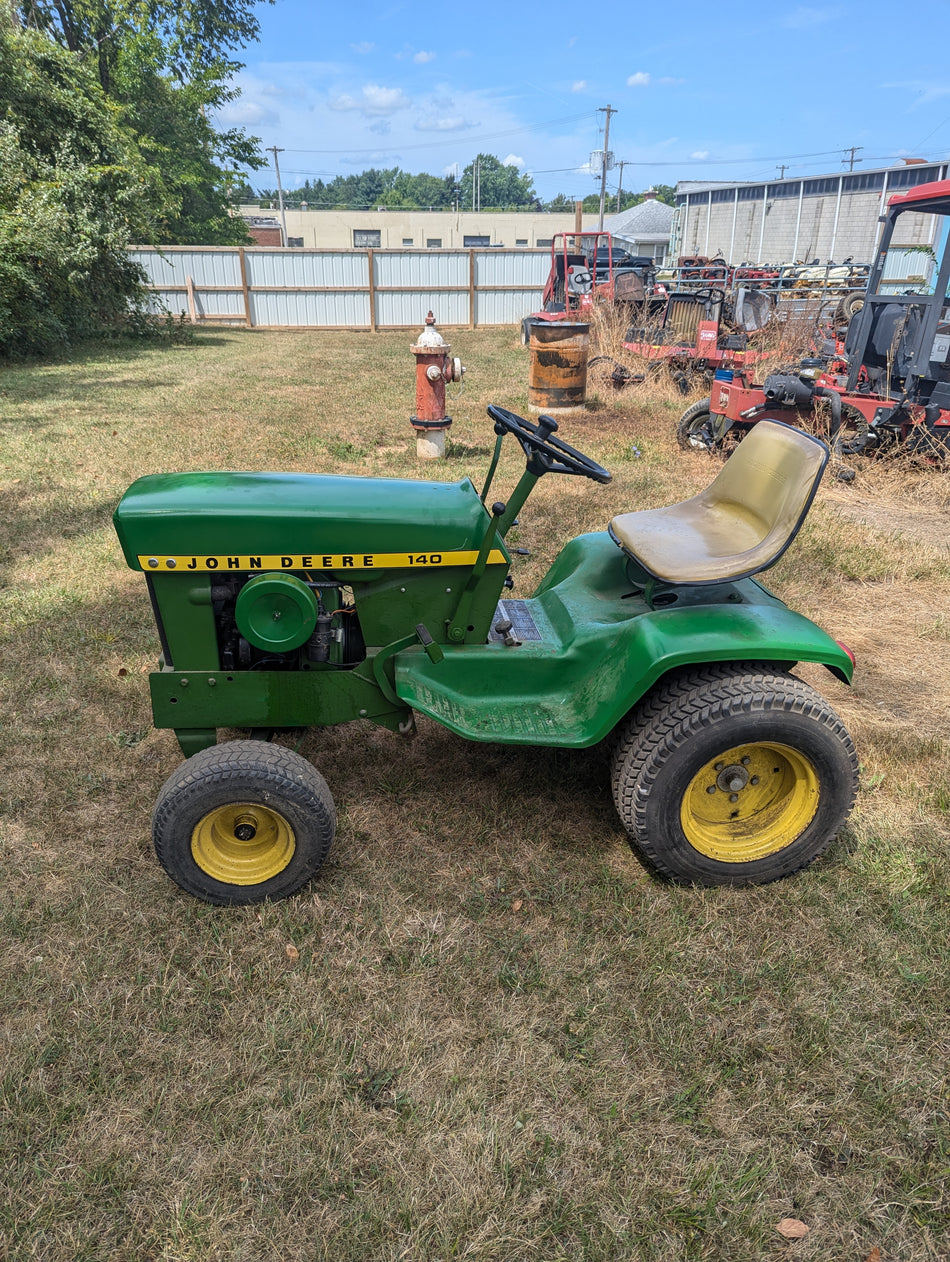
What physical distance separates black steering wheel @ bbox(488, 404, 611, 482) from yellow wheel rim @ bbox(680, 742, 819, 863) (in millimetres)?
997

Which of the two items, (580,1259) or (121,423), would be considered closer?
(580,1259)

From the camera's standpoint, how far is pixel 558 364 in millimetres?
8945

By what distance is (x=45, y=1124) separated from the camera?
1.84 metres

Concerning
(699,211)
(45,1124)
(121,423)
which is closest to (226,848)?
(45,1124)

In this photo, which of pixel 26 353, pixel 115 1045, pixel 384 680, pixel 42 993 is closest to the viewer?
pixel 115 1045

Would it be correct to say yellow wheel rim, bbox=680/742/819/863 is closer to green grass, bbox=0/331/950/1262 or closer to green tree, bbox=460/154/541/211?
green grass, bbox=0/331/950/1262

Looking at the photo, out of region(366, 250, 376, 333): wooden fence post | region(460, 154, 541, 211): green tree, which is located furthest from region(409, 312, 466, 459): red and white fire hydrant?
region(460, 154, 541, 211): green tree

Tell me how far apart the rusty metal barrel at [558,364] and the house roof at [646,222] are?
4385 cm

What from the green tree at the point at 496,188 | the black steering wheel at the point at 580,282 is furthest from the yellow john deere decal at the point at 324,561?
the green tree at the point at 496,188

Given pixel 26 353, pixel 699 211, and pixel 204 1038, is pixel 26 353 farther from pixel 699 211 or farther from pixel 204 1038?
pixel 699 211

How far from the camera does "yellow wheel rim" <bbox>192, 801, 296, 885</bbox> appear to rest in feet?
7.97

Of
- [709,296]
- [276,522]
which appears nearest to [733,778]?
[276,522]

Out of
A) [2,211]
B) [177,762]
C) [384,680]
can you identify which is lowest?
[177,762]

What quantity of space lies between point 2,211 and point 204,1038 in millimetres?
13765
